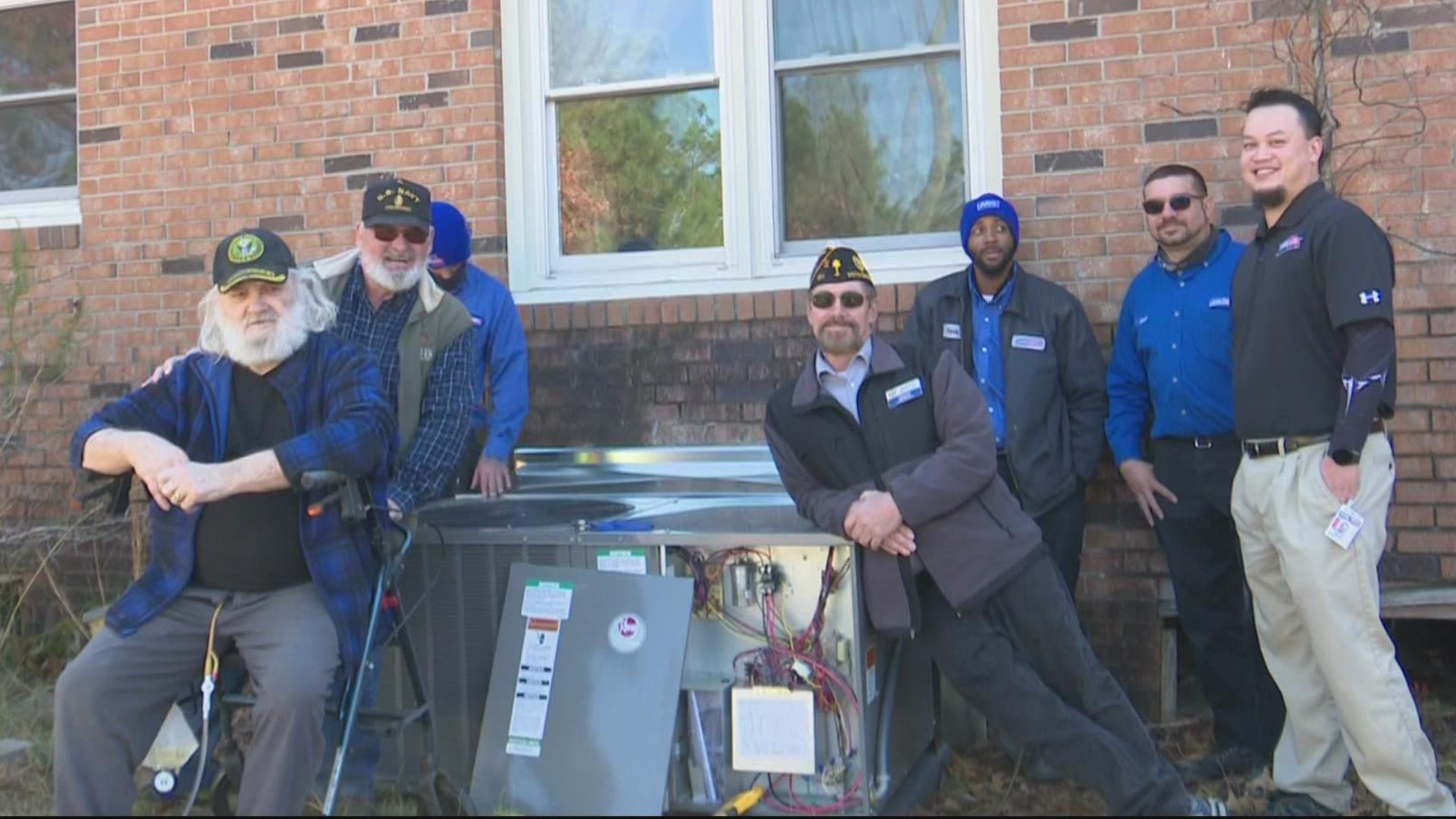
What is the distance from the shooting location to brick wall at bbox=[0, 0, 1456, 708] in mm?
4895

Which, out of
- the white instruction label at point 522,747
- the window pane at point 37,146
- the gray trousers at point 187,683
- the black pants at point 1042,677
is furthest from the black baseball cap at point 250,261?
the window pane at point 37,146

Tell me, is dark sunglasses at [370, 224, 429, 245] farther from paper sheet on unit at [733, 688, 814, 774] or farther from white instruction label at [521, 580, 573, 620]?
paper sheet on unit at [733, 688, 814, 774]

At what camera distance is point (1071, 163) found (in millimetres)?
5281

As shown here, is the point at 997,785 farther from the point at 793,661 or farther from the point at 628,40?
the point at 628,40

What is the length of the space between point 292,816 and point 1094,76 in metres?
3.98

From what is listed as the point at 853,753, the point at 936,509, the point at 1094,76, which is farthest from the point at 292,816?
the point at 1094,76

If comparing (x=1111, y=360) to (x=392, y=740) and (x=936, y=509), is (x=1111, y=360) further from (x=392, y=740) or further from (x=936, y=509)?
(x=392, y=740)

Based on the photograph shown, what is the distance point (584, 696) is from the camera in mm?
4105

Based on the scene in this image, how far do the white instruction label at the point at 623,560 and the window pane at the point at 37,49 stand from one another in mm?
4462

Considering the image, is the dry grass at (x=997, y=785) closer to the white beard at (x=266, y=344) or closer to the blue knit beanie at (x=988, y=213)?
the white beard at (x=266, y=344)

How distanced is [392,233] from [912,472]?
2.01 metres

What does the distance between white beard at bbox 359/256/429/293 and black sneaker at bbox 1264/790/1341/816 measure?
3380mm

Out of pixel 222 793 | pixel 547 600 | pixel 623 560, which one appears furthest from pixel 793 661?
pixel 222 793

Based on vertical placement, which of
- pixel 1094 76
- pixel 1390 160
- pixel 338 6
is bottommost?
pixel 1390 160
